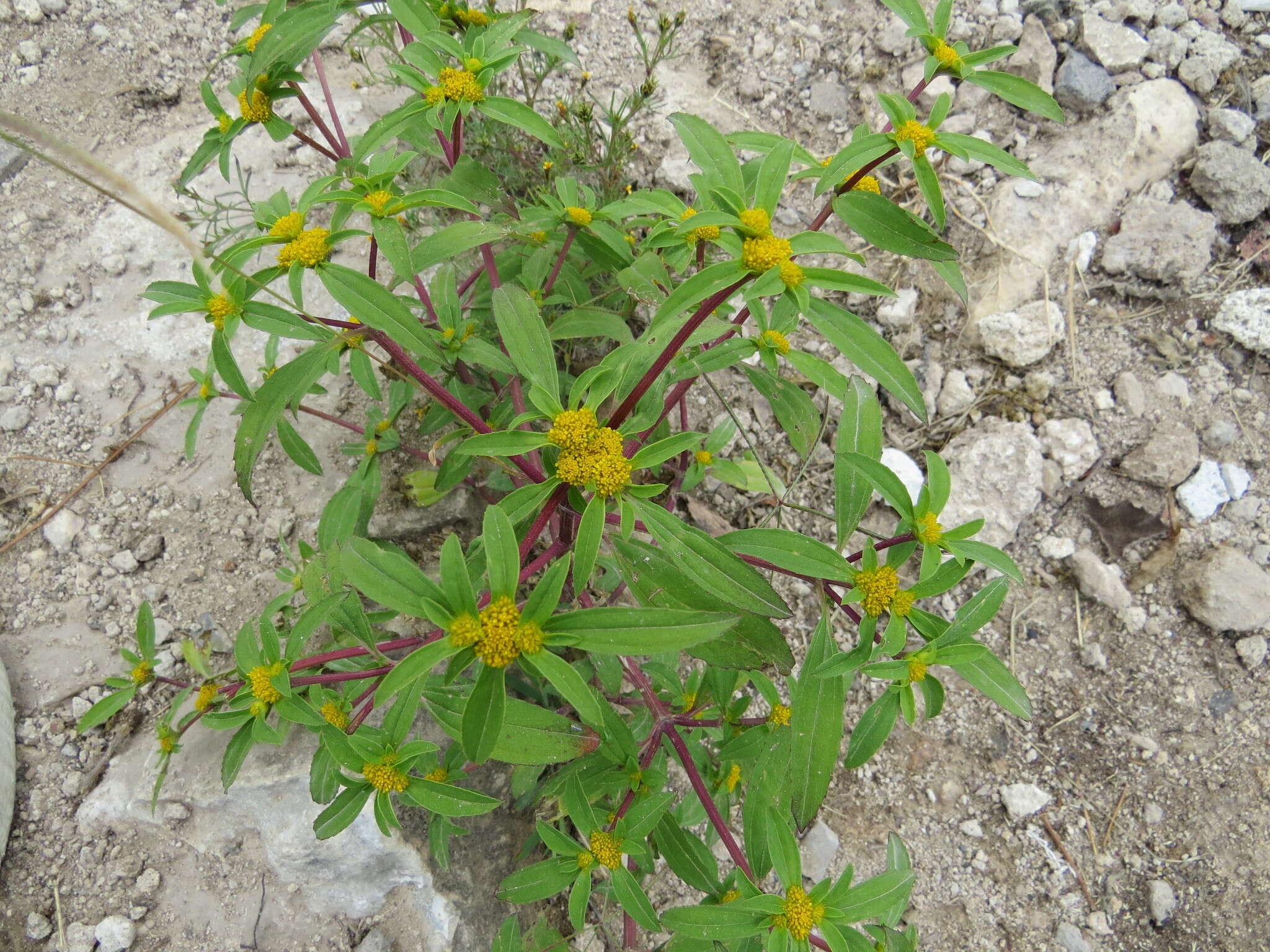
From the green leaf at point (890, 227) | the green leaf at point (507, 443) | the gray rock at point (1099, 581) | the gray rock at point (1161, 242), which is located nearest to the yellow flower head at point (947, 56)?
the green leaf at point (890, 227)

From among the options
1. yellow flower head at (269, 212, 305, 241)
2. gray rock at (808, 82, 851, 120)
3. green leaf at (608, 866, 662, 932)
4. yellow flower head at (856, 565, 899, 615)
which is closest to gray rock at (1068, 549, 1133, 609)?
yellow flower head at (856, 565, 899, 615)

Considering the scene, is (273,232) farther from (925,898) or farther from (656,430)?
(925,898)

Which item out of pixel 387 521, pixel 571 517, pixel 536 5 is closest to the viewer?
pixel 571 517

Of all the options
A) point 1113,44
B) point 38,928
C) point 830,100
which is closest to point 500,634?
point 38,928

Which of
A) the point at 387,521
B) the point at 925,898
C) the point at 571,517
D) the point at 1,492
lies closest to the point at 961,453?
the point at 925,898

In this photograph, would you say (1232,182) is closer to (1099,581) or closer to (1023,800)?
(1099,581)

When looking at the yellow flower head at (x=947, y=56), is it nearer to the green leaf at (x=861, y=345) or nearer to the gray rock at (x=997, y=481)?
the green leaf at (x=861, y=345)

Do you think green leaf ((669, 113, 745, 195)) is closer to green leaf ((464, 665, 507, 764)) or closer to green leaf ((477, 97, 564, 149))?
green leaf ((477, 97, 564, 149))
